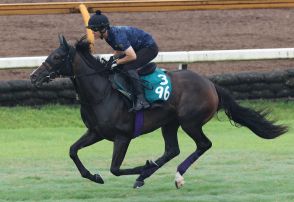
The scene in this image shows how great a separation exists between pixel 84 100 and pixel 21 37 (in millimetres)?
9801

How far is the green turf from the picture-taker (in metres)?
10.5

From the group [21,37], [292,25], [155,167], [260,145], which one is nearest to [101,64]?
[155,167]

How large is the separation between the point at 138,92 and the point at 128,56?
1.31 feet

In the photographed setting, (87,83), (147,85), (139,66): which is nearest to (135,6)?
(139,66)

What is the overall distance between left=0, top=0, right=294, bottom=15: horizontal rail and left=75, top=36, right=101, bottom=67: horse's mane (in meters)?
5.35

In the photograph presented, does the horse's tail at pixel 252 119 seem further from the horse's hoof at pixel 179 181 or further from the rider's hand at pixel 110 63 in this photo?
the rider's hand at pixel 110 63

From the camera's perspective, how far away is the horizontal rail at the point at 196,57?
1507 centimetres

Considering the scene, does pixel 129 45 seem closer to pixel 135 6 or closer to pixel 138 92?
→ pixel 138 92

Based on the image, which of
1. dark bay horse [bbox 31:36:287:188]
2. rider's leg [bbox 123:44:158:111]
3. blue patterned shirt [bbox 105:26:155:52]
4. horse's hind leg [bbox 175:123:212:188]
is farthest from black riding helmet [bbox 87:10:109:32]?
horse's hind leg [bbox 175:123:212:188]

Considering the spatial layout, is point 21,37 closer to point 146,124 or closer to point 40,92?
point 40,92

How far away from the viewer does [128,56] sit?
35.8 ft

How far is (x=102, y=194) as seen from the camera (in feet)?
34.4

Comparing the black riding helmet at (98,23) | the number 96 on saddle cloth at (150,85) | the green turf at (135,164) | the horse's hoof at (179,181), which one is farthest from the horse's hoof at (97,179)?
the black riding helmet at (98,23)

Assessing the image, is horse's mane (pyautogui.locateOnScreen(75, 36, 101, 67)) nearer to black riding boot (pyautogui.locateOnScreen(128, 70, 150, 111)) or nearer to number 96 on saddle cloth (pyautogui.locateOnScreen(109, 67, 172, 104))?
number 96 on saddle cloth (pyautogui.locateOnScreen(109, 67, 172, 104))
